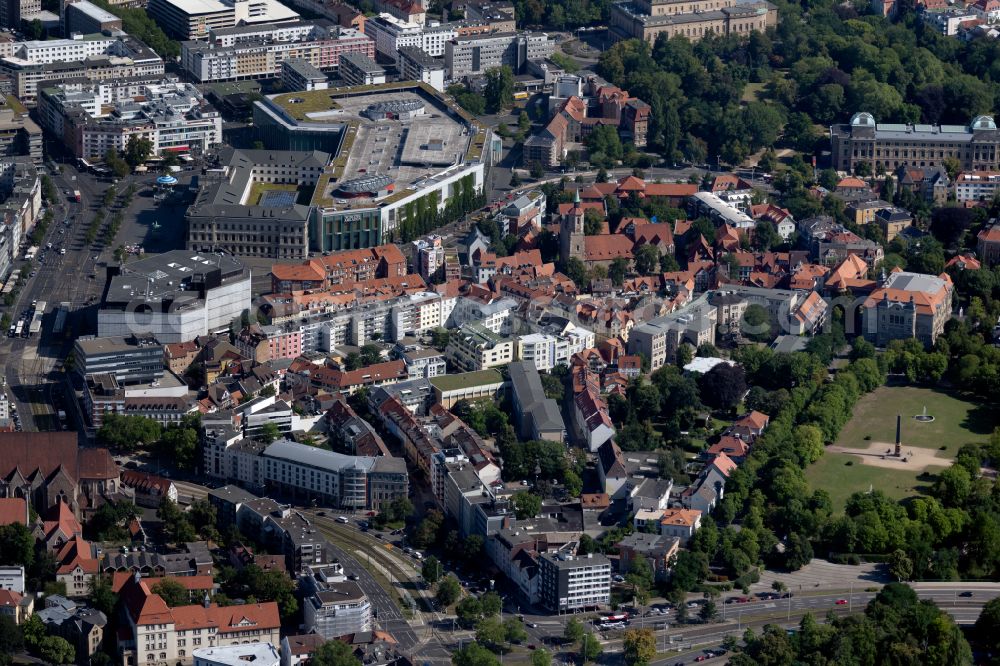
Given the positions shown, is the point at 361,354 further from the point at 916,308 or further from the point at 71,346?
the point at 916,308

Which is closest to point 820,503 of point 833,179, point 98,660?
point 98,660

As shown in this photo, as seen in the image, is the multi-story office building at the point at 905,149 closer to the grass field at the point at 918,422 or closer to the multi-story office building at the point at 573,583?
the grass field at the point at 918,422

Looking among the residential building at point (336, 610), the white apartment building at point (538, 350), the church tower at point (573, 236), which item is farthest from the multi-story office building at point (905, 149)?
the residential building at point (336, 610)

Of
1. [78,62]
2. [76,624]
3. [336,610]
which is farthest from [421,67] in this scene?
[76,624]

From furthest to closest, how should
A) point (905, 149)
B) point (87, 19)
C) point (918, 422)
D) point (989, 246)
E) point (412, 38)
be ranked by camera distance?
point (87, 19)
point (412, 38)
point (905, 149)
point (989, 246)
point (918, 422)

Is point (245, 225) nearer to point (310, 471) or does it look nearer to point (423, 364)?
point (423, 364)

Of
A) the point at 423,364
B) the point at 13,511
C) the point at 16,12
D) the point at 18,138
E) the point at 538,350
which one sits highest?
the point at 16,12

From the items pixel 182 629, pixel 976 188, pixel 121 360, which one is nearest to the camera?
pixel 182 629
